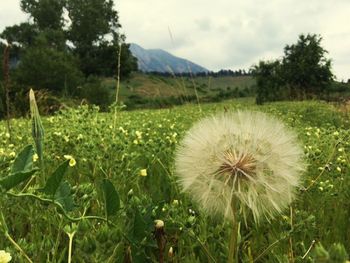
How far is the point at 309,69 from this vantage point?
4878cm

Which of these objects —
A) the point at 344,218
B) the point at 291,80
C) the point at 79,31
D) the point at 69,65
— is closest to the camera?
the point at 344,218

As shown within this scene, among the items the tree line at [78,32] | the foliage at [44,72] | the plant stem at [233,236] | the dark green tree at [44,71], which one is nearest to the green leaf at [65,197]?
the plant stem at [233,236]

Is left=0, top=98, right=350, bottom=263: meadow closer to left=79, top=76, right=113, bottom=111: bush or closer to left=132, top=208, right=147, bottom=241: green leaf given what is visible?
left=132, top=208, right=147, bottom=241: green leaf

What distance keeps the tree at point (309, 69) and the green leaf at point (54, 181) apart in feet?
158

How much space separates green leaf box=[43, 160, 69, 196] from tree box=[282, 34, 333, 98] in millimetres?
48082

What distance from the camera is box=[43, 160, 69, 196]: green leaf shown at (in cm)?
126

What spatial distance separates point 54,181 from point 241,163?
0.51 meters

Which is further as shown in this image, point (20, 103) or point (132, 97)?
point (132, 97)

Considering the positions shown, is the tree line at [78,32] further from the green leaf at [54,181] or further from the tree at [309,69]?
the green leaf at [54,181]

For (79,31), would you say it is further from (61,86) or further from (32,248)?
(32,248)

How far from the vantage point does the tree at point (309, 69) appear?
160 feet

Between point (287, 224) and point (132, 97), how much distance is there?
2627 inches

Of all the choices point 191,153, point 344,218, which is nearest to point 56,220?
point 191,153

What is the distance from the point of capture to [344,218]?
247 cm
